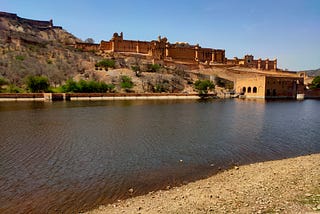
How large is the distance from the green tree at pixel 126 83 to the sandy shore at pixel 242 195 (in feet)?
162

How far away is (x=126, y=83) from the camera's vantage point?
5762cm

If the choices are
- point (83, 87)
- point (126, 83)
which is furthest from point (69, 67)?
point (126, 83)

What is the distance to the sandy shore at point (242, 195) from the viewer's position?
6.05 meters

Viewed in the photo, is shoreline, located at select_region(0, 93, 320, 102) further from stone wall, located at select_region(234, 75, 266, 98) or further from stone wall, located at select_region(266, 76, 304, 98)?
stone wall, located at select_region(266, 76, 304, 98)

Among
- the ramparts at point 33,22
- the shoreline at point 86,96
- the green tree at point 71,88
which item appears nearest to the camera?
the shoreline at point 86,96

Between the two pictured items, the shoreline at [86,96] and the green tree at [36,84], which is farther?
the green tree at [36,84]

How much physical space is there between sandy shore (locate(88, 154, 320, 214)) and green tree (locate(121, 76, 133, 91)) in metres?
49.4

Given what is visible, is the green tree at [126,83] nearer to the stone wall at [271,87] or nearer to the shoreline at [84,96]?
the shoreline at [84,96]

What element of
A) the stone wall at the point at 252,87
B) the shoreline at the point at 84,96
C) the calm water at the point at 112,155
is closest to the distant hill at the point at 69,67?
the shoreline at the point at 84,96

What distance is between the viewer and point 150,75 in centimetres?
6662

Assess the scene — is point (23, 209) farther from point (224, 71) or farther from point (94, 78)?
point (224, 71)

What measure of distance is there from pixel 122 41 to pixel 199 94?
3917 centimetres

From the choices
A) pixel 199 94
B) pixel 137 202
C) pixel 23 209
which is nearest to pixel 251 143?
pixel 137 202

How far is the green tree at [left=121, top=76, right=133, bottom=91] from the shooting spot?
57.2 meters
